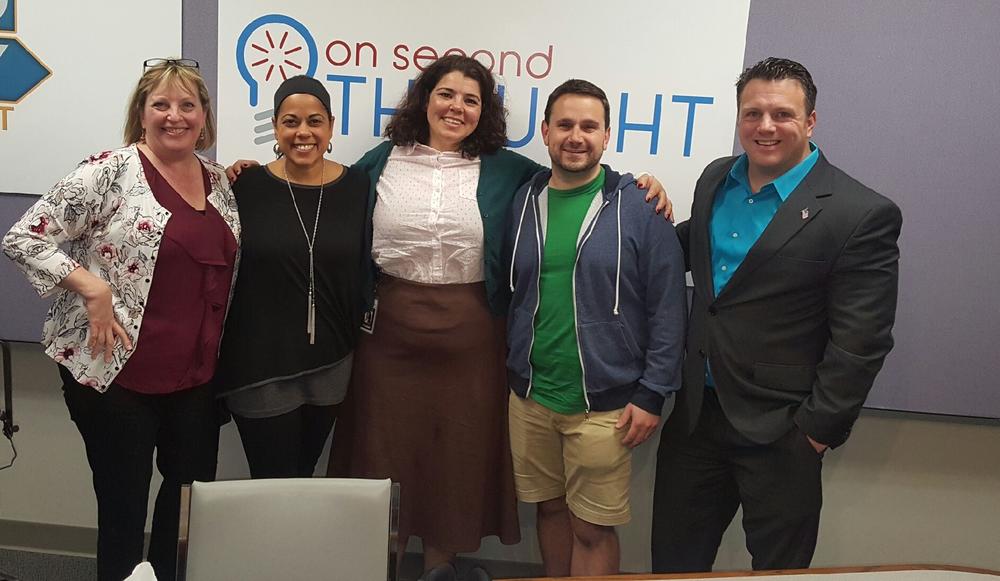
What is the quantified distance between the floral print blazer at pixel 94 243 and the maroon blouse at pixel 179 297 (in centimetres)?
2

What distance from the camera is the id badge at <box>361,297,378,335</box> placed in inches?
86.2

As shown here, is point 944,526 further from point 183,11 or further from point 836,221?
point 183,11

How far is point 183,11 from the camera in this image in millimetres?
2352

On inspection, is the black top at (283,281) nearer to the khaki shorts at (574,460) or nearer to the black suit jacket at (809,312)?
the khaki shorts at (574,460)

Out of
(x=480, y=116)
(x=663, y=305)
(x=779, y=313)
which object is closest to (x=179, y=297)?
(x=480, y=116)

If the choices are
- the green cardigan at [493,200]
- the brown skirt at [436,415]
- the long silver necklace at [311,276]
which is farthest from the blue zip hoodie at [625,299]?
the long silver necklace at [311,276]

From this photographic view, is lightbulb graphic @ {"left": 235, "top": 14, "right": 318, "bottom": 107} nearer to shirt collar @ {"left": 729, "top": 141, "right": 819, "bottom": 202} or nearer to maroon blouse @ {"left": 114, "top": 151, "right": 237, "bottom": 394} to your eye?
maroon blouse @ {"left": 114, "top": 151, "right": 237, "bottom": 394}

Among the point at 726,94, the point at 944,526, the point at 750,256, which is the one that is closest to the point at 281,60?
the point at 726,94

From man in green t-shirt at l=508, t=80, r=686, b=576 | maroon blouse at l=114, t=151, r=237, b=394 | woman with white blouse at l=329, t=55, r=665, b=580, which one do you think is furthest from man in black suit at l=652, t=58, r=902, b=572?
maroon blouse at l=114, t=151, r=237, b=394

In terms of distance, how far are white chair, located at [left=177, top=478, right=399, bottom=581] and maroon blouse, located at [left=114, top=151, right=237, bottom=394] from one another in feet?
1.55

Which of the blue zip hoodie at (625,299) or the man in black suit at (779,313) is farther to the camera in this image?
the blue zip hoodie at (625,299)

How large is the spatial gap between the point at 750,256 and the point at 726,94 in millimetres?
718

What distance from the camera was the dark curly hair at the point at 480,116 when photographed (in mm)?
2152

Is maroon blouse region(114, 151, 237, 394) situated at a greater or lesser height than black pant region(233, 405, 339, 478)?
greater
